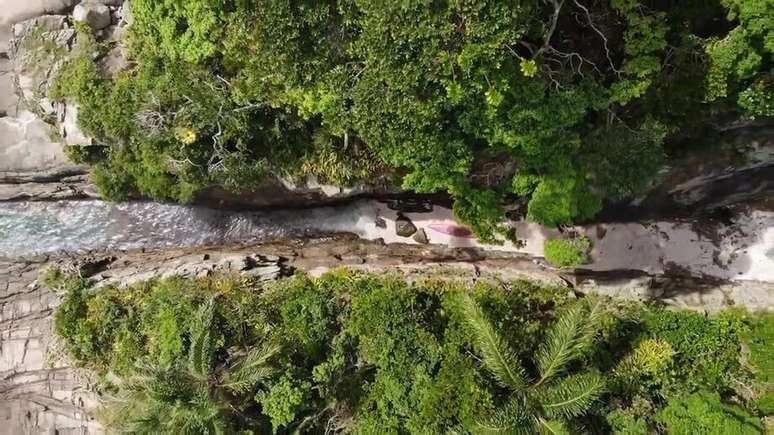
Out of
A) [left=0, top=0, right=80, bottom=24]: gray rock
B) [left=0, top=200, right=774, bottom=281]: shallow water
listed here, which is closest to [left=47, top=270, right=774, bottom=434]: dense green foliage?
[left=0, top=200, right=774, bottom=281]: shallow water

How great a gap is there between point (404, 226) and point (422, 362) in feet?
16.4

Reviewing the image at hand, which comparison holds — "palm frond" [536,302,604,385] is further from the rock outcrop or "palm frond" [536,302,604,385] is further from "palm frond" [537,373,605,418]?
the rock outcrop

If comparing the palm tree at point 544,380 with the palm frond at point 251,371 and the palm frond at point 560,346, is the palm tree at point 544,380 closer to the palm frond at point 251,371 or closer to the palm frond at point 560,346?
the palm frond at point 560,346

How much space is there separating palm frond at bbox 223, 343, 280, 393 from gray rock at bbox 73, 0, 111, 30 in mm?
8976

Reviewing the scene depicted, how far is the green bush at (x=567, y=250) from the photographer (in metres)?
14.5

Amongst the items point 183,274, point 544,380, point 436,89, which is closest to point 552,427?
point 544,380

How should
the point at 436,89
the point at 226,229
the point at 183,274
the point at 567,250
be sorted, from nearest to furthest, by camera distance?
1. the point at 436,89
2. the point at 567,250
3. the point at 183,274
4. the point at 226,229

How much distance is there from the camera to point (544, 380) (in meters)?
12.4

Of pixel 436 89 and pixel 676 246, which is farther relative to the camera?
pixel 676 246

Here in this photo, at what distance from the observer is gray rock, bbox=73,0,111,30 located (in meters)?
14.3

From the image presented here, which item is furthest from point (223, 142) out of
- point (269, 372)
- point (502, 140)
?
point (502, 140)

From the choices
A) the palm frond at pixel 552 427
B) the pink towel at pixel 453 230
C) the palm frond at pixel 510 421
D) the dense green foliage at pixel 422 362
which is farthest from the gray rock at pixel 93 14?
the palm frond at pixel 552 427

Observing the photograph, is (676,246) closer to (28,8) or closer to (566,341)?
(566,341)

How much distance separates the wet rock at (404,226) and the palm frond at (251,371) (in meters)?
5.71
